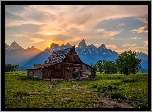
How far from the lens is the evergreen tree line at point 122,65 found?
13850 millimetres

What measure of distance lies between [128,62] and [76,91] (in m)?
3.83

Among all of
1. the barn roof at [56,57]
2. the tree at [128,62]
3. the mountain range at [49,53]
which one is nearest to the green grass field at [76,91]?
the tree at [128,62]

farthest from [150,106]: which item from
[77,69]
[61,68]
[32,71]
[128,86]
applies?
[32,71]

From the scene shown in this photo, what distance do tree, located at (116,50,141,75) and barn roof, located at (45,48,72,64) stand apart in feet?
10.5

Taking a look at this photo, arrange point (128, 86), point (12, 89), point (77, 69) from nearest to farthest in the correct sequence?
1. point (12, 89)
2. point (128, 86)
3. point (77, 69)

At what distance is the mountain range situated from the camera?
12.8 metres

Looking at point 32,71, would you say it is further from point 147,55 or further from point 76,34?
point 147,55

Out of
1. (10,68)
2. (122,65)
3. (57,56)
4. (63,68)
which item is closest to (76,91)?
(63,68)

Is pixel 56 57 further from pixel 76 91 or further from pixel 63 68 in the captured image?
pixel 76 91

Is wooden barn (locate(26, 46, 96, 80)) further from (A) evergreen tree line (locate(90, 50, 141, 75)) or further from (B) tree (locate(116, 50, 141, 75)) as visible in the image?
(B) tree (locate(116, 50, 141, 75))

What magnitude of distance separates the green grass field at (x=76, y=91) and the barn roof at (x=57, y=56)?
1.43 metres

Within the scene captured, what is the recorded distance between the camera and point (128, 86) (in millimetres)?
14148

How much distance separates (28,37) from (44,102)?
12.3ft

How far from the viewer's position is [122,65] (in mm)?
14547
